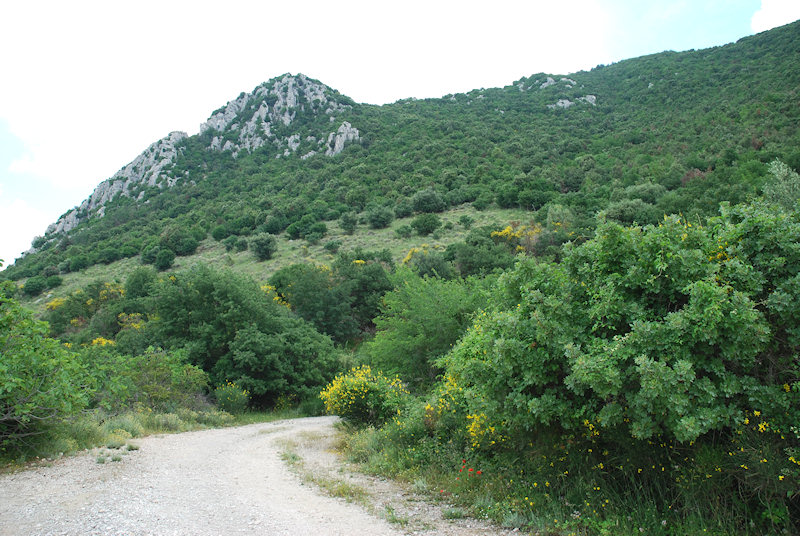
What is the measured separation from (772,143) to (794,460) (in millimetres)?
47593

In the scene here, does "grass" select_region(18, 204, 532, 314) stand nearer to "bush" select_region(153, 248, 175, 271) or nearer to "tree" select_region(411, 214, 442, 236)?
"bush" select_region(153, 248, 175, 271)

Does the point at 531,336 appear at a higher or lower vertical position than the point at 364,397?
higher

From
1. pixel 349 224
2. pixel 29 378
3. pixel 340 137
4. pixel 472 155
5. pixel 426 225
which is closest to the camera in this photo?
pixel 29 378

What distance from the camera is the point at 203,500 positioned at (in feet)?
19.5

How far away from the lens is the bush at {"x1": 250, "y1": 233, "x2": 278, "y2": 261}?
4772 centimetres

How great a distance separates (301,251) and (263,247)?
4329 mm

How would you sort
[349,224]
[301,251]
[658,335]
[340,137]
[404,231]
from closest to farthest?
[658,335] < [301,251] < [404,231] < [349,224] < [340,137]

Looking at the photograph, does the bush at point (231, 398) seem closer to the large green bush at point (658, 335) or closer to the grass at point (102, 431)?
the grass at point (102, 431)

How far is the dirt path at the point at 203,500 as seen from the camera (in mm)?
4824

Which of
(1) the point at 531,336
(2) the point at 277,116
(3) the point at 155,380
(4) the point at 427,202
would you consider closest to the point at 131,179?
(2) the point at 277,116

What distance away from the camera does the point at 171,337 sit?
21.3 metres

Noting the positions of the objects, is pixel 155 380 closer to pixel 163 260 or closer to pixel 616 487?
pixel 616 487

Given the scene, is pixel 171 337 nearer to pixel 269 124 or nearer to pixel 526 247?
pixel 526 247

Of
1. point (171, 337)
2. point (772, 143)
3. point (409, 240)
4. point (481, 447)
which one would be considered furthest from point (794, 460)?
point (772, 143)
